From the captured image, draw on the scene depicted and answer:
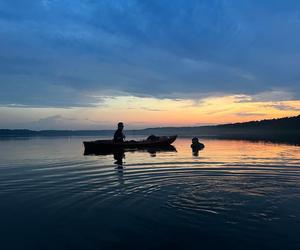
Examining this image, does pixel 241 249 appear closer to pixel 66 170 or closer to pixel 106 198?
pixel 106 198

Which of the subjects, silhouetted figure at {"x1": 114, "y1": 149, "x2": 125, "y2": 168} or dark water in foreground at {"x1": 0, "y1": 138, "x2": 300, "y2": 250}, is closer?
dark water in foreground at {"x1": 0, "y1": 138, "x2": 300, "y2": 250}

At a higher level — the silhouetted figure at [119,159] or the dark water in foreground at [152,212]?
the silhouetted figure at [119,159]

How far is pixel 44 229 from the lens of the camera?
391 inches

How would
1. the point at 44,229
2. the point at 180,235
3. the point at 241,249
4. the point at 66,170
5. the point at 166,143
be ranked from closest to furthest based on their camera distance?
1. the point at 241,249
2. the point at 180,235
3. the point at 44,229
4. the point at 66,170
5. the point at 166,143

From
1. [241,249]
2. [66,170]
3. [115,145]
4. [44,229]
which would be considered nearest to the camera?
[241,249]

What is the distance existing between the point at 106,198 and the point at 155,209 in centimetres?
274

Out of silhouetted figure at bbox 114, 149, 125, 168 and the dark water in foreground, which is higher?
silhouetted figure at bbox 114, 149, 125, 168

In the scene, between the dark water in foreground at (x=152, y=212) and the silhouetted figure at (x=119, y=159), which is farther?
the silhouetted figure at (x=119, y=159)

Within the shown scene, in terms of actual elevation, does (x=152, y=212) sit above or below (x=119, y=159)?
below

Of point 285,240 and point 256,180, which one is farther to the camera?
point 256,180

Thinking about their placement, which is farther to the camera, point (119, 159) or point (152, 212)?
point (119, 159)

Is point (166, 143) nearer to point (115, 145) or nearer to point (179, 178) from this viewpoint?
point (115, 145)

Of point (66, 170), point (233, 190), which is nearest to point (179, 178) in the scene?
point (233, 190)

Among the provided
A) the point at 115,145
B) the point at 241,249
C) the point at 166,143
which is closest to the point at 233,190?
the point at 241,249
